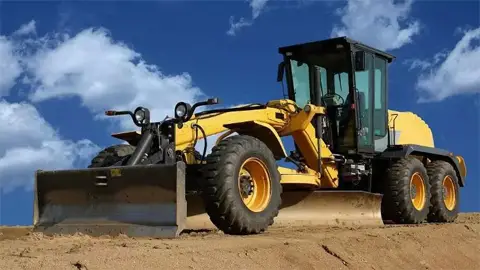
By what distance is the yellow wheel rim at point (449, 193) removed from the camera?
1312 cm

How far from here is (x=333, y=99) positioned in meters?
11.1

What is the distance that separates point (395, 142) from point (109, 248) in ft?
26.6

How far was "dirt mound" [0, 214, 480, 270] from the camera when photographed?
519cm

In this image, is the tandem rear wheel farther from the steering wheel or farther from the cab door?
the steering wheel

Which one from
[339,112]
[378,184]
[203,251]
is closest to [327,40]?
[339,112]

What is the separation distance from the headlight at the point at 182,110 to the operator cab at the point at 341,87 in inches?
130

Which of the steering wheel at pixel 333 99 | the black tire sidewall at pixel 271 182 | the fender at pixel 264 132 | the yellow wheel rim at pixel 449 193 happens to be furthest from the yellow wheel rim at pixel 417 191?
the black tire sidewall at pixel 271 182

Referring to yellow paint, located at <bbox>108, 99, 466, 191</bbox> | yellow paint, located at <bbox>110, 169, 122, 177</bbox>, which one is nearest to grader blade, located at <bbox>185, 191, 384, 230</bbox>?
yellow paint, located at <bbox>108, 99, 466, 191</bbox>

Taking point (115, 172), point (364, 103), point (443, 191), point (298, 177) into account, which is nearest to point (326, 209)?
point (298, 177)

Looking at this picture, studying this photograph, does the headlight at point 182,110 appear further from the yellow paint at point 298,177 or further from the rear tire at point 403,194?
the rear tire at point 403,194

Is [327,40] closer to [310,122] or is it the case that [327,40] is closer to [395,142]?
[310,122]

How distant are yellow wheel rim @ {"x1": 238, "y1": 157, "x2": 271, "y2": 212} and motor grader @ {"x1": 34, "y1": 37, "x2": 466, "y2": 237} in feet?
0.05

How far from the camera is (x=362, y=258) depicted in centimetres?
722

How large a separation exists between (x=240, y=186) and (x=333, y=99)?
12.9 ft
